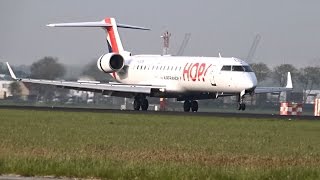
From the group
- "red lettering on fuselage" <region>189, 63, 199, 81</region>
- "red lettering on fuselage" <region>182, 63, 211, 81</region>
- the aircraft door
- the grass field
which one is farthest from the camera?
"red lettering on fuselage" <region>189, 63, 199, 81</region>

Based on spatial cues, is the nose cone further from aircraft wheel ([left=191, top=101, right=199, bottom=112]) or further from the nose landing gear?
aircraft wheel ([left=191, top=101, right=199, bottom=112])

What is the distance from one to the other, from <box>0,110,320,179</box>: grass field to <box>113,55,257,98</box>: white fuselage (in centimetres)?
1560

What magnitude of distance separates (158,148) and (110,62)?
4272 cm

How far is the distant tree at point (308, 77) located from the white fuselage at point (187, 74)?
48808 mm

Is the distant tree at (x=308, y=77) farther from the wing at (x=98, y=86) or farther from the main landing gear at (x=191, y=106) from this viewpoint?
the wing at (x=98, y=86)

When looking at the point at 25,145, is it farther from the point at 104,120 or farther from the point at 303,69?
the point at 303,69

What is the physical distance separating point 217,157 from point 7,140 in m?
9.35

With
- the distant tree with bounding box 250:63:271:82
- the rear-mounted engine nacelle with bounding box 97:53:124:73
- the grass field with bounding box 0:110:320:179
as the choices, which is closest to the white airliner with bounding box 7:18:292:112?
the rear-mounted engine nacelle with bounding box 97:53:124:73

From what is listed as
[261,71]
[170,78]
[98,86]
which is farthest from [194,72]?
[261,71]

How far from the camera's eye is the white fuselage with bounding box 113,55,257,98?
68.8 m

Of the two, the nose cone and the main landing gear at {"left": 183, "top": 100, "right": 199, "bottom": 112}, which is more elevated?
the nose cone

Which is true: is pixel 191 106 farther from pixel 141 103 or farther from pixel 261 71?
pixel 261 71

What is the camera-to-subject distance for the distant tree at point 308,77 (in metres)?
123

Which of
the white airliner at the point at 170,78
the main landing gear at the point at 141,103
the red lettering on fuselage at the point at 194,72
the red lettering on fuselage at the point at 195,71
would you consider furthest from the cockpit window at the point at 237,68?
the main landing gear at the point at 141,103
